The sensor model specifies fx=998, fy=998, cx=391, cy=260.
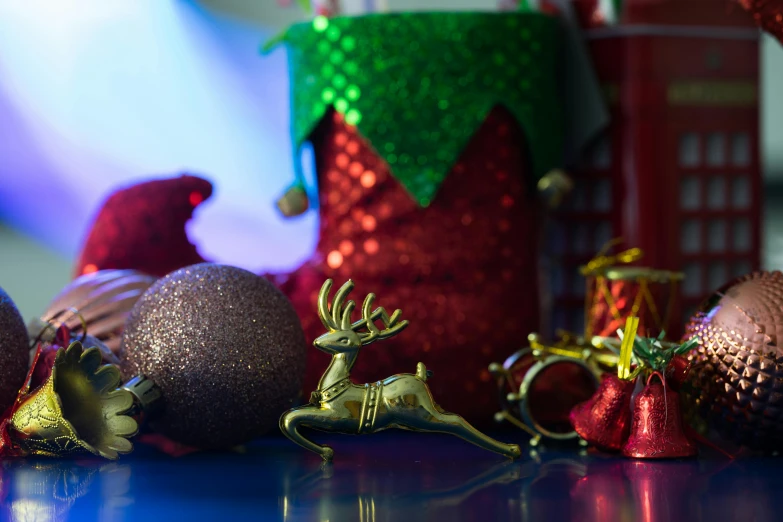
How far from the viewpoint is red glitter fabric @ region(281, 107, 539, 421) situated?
1164mm

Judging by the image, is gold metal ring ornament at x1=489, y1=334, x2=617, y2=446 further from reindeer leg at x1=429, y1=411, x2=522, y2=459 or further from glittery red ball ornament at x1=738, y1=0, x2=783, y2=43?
glittery red ball ornament at x1=738, y1=0, x2=783, y2=43

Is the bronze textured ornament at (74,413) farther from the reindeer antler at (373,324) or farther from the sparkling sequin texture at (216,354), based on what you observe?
the reindeer antler at (373,324)

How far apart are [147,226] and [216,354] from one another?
1.25 feet

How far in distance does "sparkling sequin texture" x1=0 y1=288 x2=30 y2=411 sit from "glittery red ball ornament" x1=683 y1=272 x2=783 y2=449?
2.02ft

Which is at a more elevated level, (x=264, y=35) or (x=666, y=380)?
A: (x=264, y=35)

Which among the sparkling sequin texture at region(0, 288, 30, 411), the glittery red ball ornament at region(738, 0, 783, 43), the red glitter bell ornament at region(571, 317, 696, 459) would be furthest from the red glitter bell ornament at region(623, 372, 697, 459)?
the sparkling sequin texture at region(0, 288, 30, 411)

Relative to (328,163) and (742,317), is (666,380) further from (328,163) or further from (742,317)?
(328,163)

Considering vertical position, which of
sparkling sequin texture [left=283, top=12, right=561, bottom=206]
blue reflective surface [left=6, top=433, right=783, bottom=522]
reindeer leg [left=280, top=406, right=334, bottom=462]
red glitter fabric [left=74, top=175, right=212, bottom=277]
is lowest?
blue reflective surface [left=6, top=433, right=783, bottom=522]

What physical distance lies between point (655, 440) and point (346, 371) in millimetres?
279

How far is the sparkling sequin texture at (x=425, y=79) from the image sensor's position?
1.17 meters

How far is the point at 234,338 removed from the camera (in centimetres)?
90

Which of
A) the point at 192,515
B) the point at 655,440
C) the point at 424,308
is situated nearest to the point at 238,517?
the point at 192,515

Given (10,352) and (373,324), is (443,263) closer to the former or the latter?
(373,324)

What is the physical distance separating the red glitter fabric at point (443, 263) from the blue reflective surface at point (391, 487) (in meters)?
0.20
